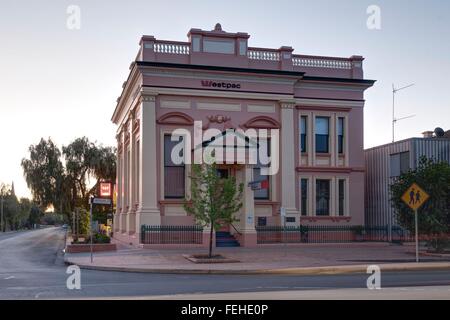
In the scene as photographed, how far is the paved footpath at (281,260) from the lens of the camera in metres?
21.8

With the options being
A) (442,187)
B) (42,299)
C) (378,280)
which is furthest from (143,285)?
(442,187)

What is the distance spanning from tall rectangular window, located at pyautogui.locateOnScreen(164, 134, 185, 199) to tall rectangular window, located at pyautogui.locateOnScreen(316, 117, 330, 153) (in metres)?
8.07

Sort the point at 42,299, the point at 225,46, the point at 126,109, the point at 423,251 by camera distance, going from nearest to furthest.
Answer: the point at 42,299 → the point at 423,251 → the point at 225,46 → the point at 126,109

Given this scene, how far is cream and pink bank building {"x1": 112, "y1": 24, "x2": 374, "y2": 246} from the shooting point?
3231 centimetres

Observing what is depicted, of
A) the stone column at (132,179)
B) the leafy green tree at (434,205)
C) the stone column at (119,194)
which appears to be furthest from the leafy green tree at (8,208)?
the leafy green tree at (434,205)

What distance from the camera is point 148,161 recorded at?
32.2 metres

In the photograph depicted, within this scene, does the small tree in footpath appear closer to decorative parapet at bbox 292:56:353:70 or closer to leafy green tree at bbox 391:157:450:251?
leafy green tree at bbox 391:157:450:251

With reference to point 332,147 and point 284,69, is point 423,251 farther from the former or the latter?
point 284,69

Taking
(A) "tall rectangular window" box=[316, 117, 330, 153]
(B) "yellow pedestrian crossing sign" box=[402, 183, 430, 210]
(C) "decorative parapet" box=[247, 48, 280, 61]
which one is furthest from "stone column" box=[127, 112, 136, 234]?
(B) "yellow pedestrian crossing sign" box=[402, 183, 430, 210]

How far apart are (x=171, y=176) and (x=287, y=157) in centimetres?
632

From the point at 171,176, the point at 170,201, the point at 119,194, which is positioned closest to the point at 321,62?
the point at 171,176

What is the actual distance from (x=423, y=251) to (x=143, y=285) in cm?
1705

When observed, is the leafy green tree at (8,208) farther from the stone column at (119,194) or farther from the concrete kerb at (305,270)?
the concrete kerb at (305,270)

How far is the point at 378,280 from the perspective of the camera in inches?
691
